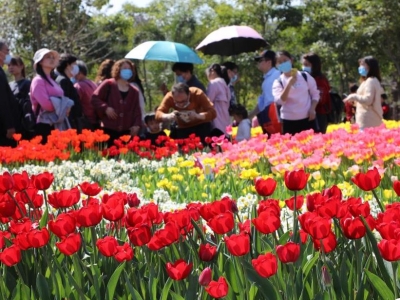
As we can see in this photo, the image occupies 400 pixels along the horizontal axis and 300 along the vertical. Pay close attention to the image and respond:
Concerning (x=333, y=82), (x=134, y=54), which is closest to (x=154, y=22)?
(x=333, y=82)

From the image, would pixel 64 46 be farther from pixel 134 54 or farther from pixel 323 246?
pixel 323 246

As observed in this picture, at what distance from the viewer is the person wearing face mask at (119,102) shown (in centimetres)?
795

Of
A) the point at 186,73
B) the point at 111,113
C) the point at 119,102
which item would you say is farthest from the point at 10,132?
the point at 186,73

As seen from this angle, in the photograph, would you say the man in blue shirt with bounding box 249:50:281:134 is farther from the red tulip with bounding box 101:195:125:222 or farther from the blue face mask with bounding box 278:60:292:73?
the red tulip with bounding box 101:195:125:222

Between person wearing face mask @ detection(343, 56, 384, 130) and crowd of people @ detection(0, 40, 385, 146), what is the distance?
0.5 inches

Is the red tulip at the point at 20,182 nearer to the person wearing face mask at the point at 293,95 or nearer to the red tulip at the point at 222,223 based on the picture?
the red tulip at the point at 222,223

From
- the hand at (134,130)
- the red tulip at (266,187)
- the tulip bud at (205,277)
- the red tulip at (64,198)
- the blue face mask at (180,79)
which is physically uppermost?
the blue face mask at (180,79)

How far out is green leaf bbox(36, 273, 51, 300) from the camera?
6.79 ft

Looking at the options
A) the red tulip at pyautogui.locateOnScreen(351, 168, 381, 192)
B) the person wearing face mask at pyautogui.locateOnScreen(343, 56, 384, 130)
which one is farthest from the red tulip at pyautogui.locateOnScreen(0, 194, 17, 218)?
the person wearing face mask at pyautogui.locateOnScreen(343, 56, 384, 130)

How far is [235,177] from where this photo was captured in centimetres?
554

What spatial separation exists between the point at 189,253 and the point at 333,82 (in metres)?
37.3

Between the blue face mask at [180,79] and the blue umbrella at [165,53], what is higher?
the blue umbrella at [165,53]

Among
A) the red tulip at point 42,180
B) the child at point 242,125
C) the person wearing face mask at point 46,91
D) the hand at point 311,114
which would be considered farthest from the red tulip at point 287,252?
the child at point 242,125

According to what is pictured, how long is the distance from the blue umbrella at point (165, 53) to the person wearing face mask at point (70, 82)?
2139mm
